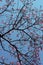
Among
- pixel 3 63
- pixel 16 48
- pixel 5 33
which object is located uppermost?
pixel 5 33

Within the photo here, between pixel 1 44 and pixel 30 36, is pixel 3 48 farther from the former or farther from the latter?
pixel 30 36

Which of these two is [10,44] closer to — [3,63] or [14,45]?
[14,45]

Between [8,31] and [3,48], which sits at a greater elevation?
[8,31]

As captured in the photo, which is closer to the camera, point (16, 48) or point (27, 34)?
point (16, 48)

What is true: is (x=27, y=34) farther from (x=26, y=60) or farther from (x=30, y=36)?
(x=26, y=60)

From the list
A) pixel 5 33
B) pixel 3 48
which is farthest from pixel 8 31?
pixel 3 48

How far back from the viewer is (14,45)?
886 cm

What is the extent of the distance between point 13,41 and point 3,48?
0.53m

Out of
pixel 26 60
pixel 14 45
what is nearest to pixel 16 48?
pixel 14 45

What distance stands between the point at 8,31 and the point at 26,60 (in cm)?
146

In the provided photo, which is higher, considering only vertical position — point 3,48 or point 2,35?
point 2,35

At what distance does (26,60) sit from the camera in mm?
9031

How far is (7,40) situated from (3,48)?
0.44 metres

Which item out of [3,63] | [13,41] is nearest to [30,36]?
[13,41]
